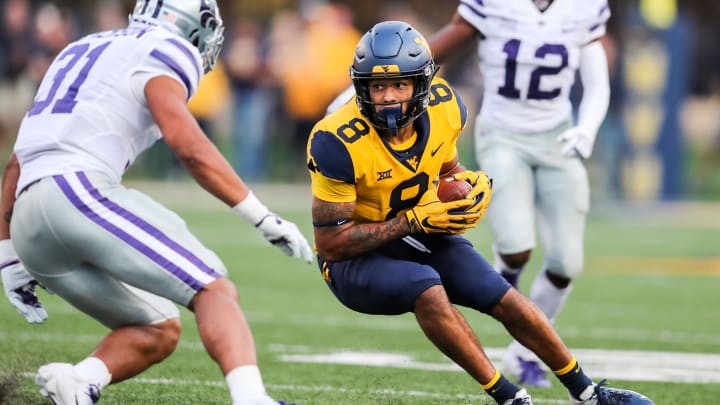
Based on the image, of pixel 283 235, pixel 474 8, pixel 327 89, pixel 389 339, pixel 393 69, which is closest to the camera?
pixel 283 235

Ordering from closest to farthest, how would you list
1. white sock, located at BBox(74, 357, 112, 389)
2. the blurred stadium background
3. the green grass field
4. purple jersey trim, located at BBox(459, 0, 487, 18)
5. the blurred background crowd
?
white sock, located at BBox(74, 357, 112, 389) → the green grass field → the blurred stadium background → purple jersey trim, located at BBox(459, 0, 487, 18) → the blurred background crowd

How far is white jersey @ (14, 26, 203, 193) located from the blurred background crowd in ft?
35.6

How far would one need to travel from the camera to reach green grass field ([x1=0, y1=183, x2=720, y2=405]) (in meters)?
5.30

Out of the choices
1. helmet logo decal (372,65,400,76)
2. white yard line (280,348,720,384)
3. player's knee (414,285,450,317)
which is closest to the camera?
player's knee (414,285,450,317)

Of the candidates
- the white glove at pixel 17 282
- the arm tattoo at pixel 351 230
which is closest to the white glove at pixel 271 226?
the arm tattoo at pixel 351 230

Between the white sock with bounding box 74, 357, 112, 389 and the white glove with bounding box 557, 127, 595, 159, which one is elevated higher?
the white glove with bounding box 557, 127, 595, 159

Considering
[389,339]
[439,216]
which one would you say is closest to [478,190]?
[439,216]

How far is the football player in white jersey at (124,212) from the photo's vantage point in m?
3.99

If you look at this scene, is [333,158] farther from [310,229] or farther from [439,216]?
[310,229]

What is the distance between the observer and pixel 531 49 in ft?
19.6

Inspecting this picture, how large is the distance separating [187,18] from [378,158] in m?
0.83

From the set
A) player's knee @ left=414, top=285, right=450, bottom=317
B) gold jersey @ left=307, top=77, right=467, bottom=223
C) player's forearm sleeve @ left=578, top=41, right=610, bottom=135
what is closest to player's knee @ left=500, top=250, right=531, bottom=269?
player's forearm sleeve @ left=578, top=41, right=610, bottom=135

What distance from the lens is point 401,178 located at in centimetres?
459

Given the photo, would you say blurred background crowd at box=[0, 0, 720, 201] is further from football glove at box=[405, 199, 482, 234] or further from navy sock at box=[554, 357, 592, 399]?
football glove at box=[405, 199, 482, 234]
